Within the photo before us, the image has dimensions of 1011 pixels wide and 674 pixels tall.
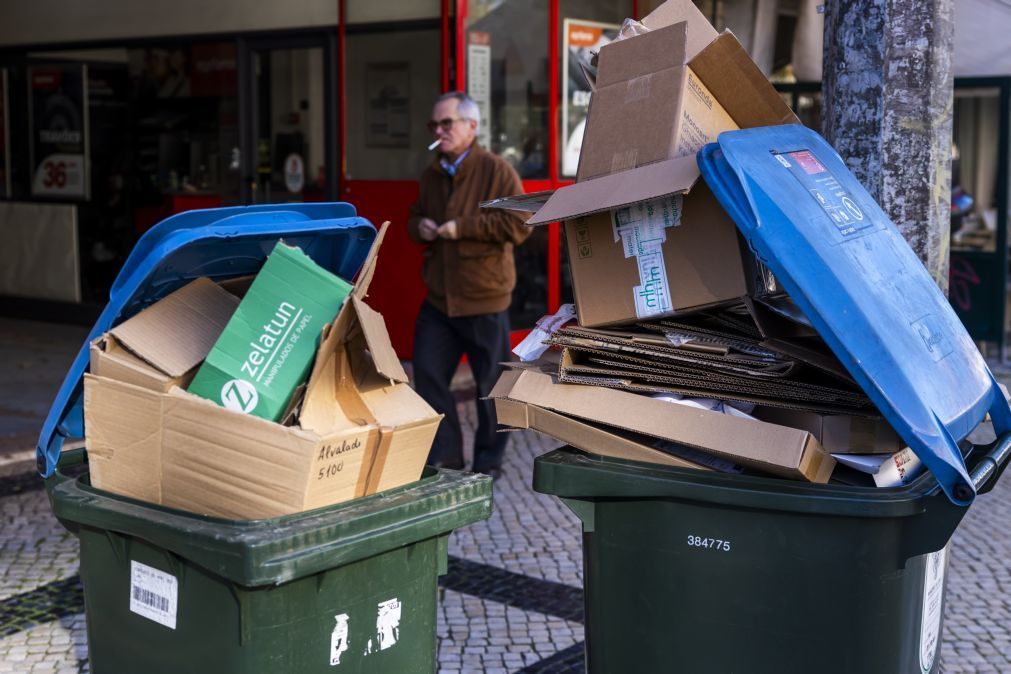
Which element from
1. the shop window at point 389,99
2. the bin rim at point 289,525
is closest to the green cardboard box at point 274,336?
the bin rim at point 289,525

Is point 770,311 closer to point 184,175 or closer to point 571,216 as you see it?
point 571,216

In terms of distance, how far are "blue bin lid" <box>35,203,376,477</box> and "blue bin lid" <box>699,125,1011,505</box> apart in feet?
3.08

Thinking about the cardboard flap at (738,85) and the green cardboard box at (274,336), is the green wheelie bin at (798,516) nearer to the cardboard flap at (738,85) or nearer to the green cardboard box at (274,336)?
the cardboard flap at (738,85)

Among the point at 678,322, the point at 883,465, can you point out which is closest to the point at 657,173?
the point at 678,322

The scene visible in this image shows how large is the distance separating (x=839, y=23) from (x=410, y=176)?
5.36m

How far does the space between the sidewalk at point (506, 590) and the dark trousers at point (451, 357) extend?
34 centimetres

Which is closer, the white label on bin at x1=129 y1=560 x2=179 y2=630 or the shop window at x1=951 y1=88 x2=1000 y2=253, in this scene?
the white label on bin at x1=129 y1=560 x2=179 y2=630

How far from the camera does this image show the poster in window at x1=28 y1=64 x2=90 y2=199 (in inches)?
436

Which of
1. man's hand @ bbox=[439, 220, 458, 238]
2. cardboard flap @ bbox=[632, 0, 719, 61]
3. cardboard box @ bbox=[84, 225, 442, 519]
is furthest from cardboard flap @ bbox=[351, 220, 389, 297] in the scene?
man's hand @ bbox=[439, 220, 458, 238]

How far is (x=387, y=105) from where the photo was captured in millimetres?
9070

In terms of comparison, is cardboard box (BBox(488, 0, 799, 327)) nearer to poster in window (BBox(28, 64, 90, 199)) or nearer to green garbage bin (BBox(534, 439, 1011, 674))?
green garbage bin (BBox(534, 439, 1011, 674))

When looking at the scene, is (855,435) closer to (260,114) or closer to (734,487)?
(734,487)

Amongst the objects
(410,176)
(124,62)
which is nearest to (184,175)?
(124,62)

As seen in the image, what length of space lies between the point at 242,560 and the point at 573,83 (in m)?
7.26
